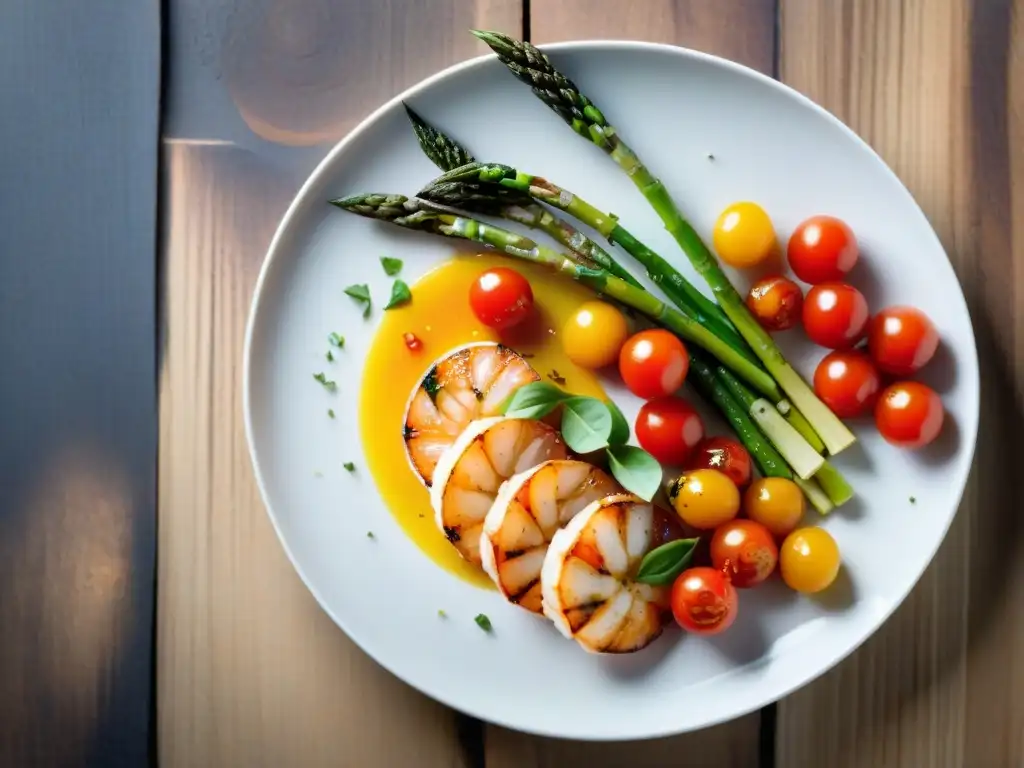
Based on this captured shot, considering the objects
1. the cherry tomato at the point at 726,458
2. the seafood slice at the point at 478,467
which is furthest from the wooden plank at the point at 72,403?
the cherry tomato at the point at 726,458

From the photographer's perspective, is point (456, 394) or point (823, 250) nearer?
point (823, 250)

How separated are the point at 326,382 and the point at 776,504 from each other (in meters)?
1.39

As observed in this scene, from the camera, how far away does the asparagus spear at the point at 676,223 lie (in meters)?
2.80

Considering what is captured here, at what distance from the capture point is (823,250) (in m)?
2.75

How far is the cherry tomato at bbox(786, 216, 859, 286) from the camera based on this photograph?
275cm

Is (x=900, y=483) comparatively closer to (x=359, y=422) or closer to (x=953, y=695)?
(x=953, y=695)

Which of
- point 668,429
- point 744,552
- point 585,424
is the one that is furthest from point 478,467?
point 744,552

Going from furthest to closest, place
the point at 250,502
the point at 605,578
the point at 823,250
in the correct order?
the point at 250,502
the point at 823,250
the point at 605,578

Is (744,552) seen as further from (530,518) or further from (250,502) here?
(250,502)

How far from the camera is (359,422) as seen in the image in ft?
9.76

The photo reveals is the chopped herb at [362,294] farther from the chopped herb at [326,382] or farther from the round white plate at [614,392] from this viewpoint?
the chopped herb at [326,382]

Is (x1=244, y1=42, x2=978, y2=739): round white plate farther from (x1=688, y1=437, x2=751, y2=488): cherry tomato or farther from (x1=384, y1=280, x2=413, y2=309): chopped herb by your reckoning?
(x1=688, y1=437, x2=751, y2=488): cherry tomato

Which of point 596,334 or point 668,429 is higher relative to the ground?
point 596,334

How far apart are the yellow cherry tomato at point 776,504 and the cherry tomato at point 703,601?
22cm
